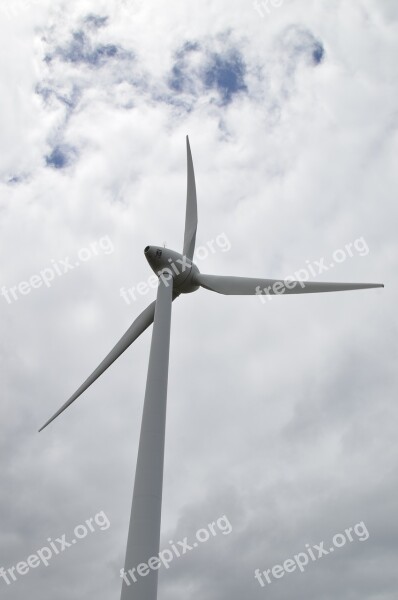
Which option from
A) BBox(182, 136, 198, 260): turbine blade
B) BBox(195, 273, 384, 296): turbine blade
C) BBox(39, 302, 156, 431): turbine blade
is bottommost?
BBox(195, 273, 384, 296): turbine blade

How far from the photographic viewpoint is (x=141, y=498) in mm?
19156

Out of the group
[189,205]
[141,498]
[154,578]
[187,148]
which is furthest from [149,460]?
[187,148]

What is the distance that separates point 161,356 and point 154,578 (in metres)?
7.96

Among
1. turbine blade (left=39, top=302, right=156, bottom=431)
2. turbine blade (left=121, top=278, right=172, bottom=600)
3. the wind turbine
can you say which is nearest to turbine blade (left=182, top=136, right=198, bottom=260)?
the wind turbine

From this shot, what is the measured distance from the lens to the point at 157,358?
2212 centimetres

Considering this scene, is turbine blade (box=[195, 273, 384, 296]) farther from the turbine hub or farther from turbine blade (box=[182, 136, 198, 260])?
turbine blade (box=[182, 136, 198, 260])

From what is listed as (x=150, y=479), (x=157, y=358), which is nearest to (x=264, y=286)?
(x=157, y=358)

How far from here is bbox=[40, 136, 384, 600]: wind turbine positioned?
18.4m

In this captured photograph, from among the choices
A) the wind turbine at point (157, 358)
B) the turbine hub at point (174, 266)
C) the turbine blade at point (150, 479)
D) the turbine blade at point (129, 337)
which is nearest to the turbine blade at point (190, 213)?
the wind turbine at point (157, 358)

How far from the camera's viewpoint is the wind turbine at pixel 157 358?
1844cm

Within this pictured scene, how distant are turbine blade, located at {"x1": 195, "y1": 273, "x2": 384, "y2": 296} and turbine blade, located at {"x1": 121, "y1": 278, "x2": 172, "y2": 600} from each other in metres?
4.74

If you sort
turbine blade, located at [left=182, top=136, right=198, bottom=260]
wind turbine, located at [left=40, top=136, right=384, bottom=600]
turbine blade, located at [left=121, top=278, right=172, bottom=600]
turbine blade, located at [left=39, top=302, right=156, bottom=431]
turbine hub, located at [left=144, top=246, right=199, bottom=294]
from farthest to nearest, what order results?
turbine blade, located at [left=182, top=136, right=198, bottom=260]
turbine blade, located at [left=39, top=302, right=156, bottom=431]
turbine hub, located at [left=144, top=246, right=199, bottom=294]
wind turbine, located at [left=40, top=136, right=384, bottom=600]
turbine blade, located at [left=121, top=278, right=172, bottom=600]

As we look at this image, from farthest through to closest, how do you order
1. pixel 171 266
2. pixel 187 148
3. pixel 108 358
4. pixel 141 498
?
pixel 187 148 < pixel 108 358 < pixel 171 266 < pixel 141 498

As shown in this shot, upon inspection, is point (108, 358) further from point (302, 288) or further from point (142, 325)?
point (302, 288)
